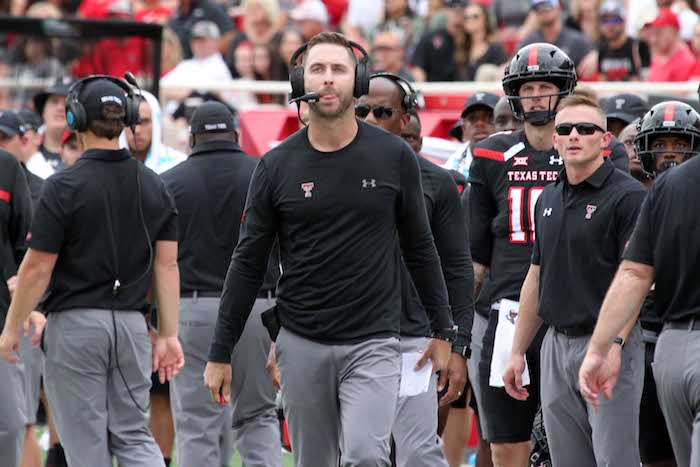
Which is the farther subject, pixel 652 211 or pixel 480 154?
pixel 480 154

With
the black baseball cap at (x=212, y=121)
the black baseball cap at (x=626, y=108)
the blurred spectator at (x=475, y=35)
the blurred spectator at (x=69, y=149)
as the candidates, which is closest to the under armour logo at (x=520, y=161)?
the black baseball cap at (x=626, y=108)

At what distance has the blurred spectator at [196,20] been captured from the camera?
17.3 m

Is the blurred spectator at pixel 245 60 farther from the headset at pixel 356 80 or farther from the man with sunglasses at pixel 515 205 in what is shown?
the headset at pixel 356 80

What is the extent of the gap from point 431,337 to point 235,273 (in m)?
1.01

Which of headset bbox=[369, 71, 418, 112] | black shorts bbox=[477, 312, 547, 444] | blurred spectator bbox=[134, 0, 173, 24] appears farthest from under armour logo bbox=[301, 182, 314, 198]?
blurred spectator bbox=[134, 0, 173, 24]

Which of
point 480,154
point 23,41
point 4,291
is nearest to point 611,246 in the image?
point 480,154

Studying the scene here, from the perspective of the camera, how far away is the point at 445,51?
15445mm

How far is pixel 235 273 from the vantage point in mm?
6094

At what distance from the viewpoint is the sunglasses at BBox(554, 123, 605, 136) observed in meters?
6.62

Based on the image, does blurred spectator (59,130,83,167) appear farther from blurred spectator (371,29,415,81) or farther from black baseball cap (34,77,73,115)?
blurred spectator (371,29,415,81)

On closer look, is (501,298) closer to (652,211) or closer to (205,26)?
(652,211)

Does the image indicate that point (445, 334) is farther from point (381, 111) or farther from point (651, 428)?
point (381, 111)

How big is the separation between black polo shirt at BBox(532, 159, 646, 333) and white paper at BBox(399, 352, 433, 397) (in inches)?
23.3

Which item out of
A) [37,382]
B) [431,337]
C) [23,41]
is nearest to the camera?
[431,337]
